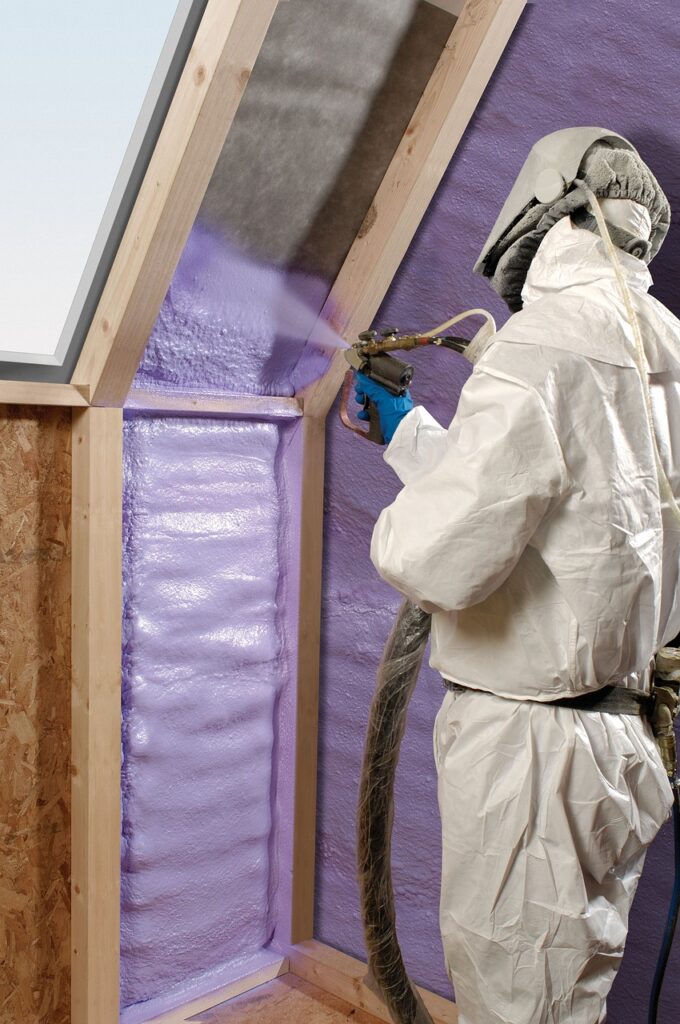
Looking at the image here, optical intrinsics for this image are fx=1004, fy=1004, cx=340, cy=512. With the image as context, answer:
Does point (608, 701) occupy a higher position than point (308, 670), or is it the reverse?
point (608, 701)

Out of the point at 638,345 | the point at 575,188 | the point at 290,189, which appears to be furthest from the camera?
the point at 290,189

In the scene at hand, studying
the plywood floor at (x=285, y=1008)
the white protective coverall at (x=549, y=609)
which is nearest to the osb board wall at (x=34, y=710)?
the plywood floor at (x=285, y=1008)

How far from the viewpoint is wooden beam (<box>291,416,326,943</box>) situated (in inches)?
87.4

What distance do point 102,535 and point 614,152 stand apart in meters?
1.05

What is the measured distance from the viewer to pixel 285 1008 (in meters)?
2.15

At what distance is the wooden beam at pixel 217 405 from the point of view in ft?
6.24

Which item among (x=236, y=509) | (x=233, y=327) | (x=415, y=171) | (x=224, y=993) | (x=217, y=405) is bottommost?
(x=224, y=993)

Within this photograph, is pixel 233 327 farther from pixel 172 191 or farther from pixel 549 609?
pixel 549 609

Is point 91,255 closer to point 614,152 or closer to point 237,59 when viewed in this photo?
point 237,59

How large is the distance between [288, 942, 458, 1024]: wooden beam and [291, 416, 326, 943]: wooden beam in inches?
1.9

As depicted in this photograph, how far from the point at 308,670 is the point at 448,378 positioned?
731 mm

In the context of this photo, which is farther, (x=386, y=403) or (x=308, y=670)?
(x=308, y=670)

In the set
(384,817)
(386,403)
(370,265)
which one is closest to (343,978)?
(384,817)

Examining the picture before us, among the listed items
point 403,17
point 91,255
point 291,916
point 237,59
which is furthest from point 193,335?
point 291,916
